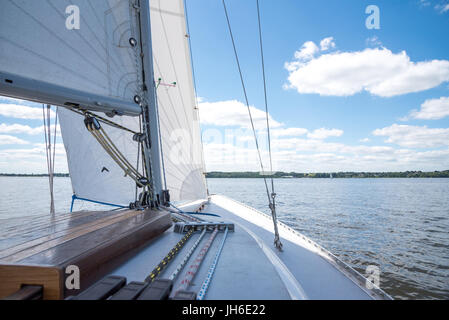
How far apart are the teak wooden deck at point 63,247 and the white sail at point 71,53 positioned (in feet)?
3.85

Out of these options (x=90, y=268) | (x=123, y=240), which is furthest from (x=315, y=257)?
(x=90, y=268)

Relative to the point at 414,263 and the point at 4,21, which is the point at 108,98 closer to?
the point at 4,21

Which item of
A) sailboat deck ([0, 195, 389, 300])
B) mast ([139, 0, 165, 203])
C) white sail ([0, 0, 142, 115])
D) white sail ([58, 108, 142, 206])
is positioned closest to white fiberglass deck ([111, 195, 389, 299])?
sailboat deck ([0, 195, 389, 300])

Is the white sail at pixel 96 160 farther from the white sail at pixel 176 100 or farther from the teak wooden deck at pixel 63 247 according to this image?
the teak wooden deck at pixel 63 247

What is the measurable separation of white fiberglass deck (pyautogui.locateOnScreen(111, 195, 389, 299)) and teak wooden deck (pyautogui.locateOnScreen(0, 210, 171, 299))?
175 mm

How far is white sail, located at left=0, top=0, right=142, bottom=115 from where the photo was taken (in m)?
2.03

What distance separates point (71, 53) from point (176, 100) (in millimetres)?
2634

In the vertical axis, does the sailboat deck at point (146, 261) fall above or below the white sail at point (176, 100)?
below

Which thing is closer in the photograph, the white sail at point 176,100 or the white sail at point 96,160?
the white sail at point 96,160

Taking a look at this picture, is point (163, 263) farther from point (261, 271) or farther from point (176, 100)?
point (176, 100)

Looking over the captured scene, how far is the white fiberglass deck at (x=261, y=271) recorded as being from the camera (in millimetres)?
1489

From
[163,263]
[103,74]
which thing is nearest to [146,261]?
[163,263]

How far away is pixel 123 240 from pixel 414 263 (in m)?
6.26

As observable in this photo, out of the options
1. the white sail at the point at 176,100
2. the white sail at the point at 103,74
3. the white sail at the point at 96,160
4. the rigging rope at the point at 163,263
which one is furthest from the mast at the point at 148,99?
the rigging rope at the point at 163,263
